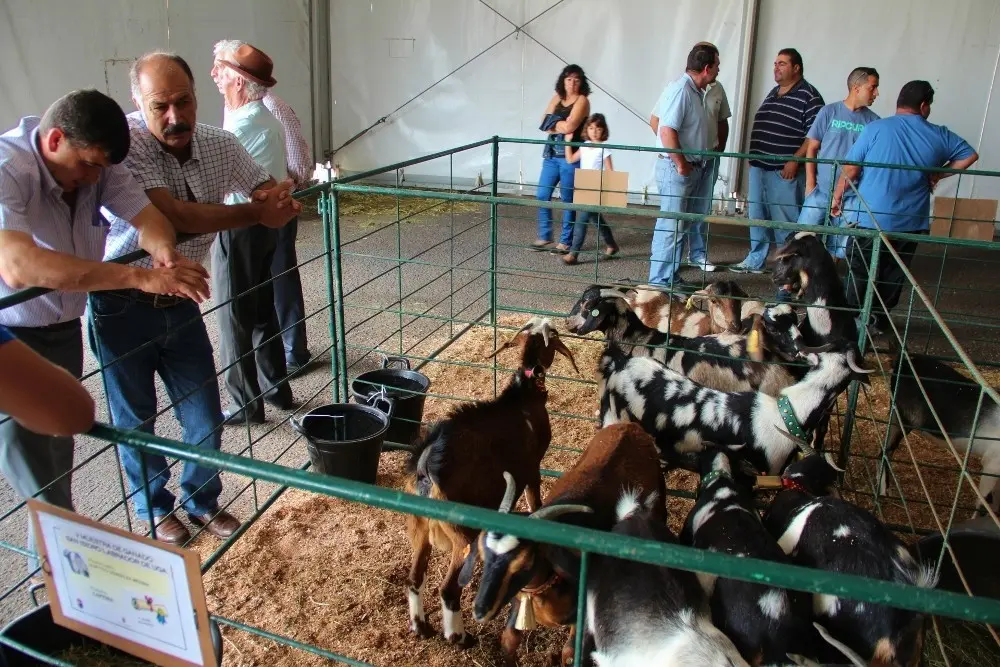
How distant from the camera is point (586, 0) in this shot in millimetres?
11000

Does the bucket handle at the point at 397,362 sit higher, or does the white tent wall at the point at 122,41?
the white tent wall at the point at 122,41

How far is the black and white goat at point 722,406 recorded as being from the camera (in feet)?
13.7

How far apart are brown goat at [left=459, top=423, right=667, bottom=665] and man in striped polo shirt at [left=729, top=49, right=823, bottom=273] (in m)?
5.10

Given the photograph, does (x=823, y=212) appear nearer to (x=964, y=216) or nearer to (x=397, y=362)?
(x=964, y=216)

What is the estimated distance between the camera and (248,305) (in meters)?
5.25

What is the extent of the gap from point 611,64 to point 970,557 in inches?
354

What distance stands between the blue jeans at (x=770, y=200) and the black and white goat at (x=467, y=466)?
17.8 ft

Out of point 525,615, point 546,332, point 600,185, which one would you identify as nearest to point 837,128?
point 600,185

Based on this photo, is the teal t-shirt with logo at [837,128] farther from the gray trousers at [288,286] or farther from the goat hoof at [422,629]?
the goat hoof at [422,629]

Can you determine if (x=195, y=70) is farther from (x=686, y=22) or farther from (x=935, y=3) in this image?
(x=935, y=3)

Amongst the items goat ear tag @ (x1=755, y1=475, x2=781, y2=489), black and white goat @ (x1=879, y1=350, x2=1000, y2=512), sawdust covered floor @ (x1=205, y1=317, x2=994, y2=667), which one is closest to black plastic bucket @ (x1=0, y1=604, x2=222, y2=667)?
sawdust covered floor @ (x1=205, y1=317, x2=994, y2=667)

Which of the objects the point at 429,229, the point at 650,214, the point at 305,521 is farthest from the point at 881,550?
the point at 429,229

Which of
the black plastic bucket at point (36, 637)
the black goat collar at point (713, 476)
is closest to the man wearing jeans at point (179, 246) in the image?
the black plastic bucket at point (36, 637)

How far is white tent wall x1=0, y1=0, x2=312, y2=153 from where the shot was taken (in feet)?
26.8
